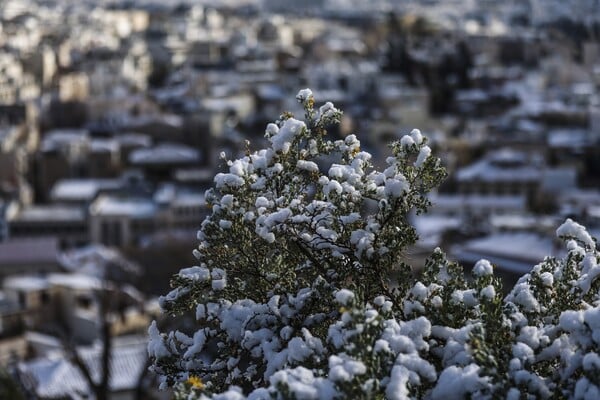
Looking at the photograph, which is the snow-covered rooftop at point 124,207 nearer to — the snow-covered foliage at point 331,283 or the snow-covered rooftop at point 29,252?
the snow-covered rooftop at point 29,252

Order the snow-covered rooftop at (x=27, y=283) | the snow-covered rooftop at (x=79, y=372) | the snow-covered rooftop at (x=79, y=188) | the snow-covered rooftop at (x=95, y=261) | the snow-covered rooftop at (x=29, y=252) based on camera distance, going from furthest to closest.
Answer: the snow-covered rooftop at (x=79, y=188) → the snow-covered rooftop at (x=29, y=252) → the snow-covered rooftop at (x=95, y=261) → the snow-covered rooftop at (x=27, y=283) → the snow-covered rooftop at (x=79, y=372)

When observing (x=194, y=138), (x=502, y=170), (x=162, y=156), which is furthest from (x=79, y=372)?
(x=194, y=138)

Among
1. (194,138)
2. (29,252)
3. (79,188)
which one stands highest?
(29,252)

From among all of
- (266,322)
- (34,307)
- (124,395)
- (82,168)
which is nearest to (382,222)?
(266,322)

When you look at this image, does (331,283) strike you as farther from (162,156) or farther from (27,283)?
(162,156)

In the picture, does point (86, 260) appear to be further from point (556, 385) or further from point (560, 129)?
point (556, 385)

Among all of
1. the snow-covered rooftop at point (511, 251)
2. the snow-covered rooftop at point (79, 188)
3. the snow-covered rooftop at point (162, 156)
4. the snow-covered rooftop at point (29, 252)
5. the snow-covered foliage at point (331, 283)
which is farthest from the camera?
the snow-covered rooftop at point (162, 156)

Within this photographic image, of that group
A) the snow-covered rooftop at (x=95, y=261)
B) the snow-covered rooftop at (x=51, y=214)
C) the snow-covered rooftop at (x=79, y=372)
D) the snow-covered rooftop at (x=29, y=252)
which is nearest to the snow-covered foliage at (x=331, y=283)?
the snow-covered rooftop at (x=79, y=372)
